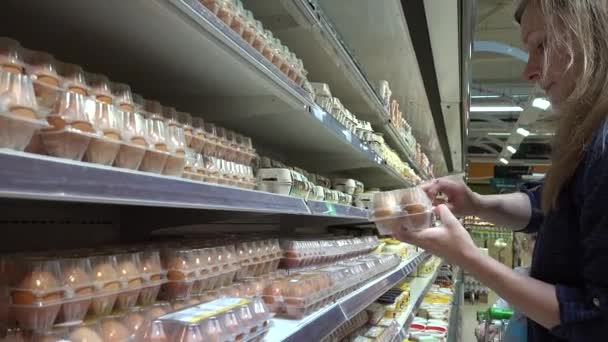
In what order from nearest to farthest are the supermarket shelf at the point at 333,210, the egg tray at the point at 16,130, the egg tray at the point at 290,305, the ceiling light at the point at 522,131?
1. the egg tray at the point at 16,130
2. the egg tray at the point at 290,305
3. the supermarket shelf at the point at 333,210
4. the ceiling light at the point at 522,131

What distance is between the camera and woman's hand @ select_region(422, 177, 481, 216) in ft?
5.97

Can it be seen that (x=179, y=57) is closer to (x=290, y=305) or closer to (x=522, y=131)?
(x=290, y=305)

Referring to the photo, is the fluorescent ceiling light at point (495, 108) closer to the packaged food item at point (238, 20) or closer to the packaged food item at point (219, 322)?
the packaged food item at point (238, 20)

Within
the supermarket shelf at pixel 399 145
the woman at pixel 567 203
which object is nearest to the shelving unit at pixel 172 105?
the woman at pixel 567 203

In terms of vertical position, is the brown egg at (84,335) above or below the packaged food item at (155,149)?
below

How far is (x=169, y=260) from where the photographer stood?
1134 millimetres

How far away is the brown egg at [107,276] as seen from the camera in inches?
35.3

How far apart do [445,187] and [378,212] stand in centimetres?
54

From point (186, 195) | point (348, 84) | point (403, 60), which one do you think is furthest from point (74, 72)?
point (403, 60)

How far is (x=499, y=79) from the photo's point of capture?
28.3ft

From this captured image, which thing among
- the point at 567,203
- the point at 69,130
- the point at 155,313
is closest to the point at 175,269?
the point at 155,313

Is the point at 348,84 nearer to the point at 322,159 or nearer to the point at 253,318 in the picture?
the point at 322,159

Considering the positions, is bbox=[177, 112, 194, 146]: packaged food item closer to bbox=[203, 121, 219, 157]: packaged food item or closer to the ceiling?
bbox=[203, 121, 219, 157]: packaged food item

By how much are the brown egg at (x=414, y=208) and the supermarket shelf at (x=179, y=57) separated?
44 cm
